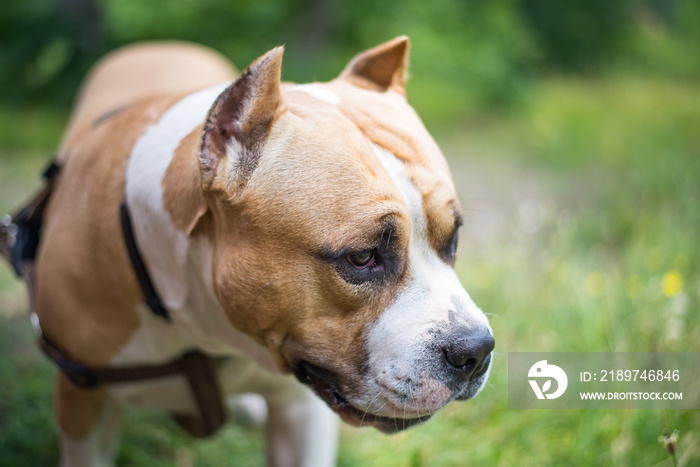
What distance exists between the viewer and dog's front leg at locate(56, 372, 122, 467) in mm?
2494

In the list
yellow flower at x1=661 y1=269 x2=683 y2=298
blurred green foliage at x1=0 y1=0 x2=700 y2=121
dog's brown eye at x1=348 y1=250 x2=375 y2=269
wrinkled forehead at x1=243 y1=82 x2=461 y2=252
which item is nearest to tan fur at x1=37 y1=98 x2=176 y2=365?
wrinkled forehead at x1=243 y1=82 x2=461 y2=252

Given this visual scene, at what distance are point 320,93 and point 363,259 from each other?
620 mm

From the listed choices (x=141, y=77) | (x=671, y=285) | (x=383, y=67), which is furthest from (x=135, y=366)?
(x=671, y=285)

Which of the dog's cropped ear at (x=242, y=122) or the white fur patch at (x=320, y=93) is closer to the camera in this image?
the dog's cropped ear at (x=242, y=122)

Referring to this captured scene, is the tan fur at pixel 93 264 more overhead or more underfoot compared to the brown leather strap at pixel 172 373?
more overhead

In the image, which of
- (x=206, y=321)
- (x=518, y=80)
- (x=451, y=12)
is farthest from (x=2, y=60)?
(x=206, y=321)

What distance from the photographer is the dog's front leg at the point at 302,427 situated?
254 cm

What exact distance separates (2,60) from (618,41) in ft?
24.6

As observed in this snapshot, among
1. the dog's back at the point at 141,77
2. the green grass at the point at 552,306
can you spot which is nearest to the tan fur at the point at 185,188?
the green grass at the point at 552,306

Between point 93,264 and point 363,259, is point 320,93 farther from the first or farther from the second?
point 93,264

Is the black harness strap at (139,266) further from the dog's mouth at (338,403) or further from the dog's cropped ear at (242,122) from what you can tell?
the dog's mouth at (338,403)

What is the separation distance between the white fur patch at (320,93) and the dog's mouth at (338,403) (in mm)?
820

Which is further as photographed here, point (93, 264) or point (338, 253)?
point (93, 264)

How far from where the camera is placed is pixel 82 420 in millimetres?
2512
